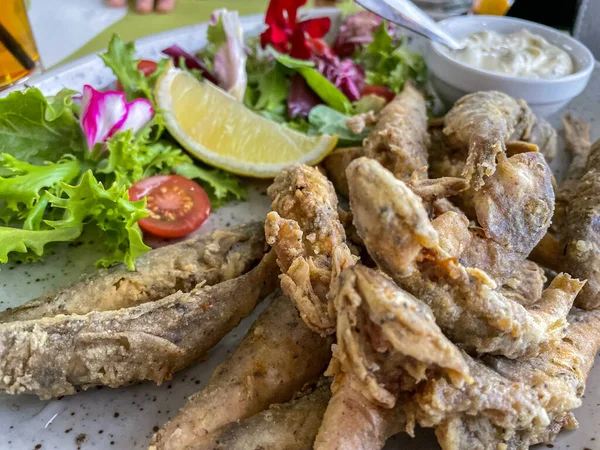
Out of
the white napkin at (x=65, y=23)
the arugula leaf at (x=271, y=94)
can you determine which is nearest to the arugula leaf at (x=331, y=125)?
the arugula leaf at (x=271, y=94)

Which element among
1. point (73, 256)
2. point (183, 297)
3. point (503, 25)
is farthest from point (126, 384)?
point (503, 25)

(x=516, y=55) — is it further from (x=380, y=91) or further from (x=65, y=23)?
(x=65, y=23)

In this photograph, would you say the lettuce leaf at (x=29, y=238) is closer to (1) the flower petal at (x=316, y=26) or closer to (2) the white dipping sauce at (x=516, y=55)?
(1) the flower petal at (x=316, y=26)

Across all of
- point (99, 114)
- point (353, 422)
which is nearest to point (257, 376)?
point (353, 422)

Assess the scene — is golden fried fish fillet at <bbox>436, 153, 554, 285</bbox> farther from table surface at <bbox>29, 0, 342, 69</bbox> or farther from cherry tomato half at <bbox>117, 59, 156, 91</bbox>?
table surface at <bbox>29, 0, 342, 69</bbox>

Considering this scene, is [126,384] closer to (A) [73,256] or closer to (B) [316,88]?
(A) [73,256]

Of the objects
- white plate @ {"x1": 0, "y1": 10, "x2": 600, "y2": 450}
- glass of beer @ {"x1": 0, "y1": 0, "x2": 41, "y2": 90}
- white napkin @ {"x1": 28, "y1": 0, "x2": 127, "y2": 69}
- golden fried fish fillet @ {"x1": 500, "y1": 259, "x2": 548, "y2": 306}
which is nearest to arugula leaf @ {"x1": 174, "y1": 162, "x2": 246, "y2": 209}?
white plate @ {"x1": 0, "y1": 10, "x2": 600, "y2": 450}

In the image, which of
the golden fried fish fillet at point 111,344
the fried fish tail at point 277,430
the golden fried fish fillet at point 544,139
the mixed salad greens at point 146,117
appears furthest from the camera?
the golden fried fish fillet at point 544,139
